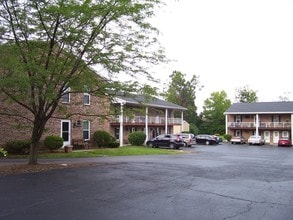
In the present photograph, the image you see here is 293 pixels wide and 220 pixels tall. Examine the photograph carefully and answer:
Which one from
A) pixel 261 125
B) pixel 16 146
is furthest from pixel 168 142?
pixel 261 125

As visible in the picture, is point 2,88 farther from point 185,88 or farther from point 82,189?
point 185,88

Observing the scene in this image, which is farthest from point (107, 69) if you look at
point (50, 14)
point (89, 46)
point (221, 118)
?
point (221, 118)

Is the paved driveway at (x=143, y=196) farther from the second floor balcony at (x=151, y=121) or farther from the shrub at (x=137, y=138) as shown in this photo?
the second floor balcony at (x=151, y=121)

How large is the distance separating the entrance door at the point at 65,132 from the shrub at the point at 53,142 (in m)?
2.85

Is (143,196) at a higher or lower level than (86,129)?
lower

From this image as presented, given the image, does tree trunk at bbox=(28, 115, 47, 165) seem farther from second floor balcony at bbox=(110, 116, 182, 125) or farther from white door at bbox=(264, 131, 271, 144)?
white door at bbox=(264, 131, 271, 144)

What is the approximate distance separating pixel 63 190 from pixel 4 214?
2918mm

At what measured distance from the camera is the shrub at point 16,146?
25688 millimetres

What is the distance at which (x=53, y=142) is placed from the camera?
92.1 ft

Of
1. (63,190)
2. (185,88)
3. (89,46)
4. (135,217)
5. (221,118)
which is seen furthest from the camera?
(185,88)

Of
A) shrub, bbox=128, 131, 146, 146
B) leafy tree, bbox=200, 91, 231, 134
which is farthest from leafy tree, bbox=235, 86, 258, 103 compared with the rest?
shrub, bbox=128, 131, 146, 146

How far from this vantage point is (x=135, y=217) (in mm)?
7625

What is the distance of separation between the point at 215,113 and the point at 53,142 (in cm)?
5895

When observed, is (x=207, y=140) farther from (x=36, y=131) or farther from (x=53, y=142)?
(x=36, y=131)
